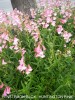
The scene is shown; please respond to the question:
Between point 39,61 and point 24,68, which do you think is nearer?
point 24,68

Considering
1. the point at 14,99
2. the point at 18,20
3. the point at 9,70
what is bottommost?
the point at 14,99

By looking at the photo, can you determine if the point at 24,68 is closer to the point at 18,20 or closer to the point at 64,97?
the point at 64,97

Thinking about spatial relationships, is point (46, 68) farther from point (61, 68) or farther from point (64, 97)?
point (64, 97)

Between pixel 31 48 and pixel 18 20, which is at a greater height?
pixel 18 20

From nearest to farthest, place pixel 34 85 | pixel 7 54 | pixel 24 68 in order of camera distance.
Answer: pixel 24 68, pixel 34 85, pixel 7 54

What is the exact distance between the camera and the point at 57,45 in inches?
146

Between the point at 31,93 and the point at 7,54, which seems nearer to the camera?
the point at 31,93

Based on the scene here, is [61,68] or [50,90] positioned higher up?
[61,68]

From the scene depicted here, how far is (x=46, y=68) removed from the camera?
3207 millimetres

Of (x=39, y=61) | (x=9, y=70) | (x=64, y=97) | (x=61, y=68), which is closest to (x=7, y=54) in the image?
(x=9, y=70)

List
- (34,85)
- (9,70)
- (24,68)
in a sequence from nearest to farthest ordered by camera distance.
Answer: (24,68)
(34,85)
(9,70)

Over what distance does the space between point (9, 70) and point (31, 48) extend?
1.88 ft

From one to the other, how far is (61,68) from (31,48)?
71cm

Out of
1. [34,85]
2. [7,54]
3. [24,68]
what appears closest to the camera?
[24,68]
